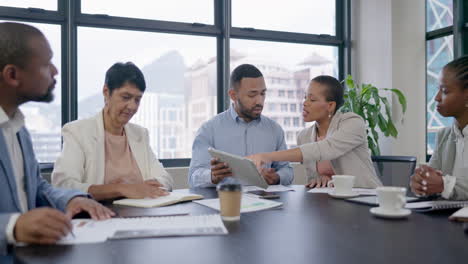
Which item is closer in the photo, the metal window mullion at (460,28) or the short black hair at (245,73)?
the short black hair at (245,73)

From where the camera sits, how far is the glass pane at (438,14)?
4.10 m

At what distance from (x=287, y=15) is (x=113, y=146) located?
312cm

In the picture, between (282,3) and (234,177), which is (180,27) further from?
(234,177)

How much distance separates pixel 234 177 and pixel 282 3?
3.16 metres

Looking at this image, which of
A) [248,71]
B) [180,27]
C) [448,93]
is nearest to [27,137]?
[248,71]

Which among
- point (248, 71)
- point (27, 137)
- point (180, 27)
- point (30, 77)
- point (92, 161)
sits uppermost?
point (180, 27)

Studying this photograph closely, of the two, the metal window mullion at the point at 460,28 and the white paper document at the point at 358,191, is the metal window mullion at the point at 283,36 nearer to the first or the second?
the metal window mullion at the point at 460,28

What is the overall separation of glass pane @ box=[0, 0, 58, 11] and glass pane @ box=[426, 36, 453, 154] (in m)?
3.87

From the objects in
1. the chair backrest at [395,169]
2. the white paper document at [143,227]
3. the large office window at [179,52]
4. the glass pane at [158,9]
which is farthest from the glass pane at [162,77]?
the white paper document at [143,227]

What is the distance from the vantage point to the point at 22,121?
137 centimetres

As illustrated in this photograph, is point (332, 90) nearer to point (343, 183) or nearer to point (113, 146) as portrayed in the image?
point (343, 183)

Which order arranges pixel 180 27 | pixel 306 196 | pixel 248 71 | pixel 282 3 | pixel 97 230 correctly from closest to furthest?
pixel 97 230 < pixel 306 196 < pixel 248 71 < pixel 180 27 < pixel 282 3

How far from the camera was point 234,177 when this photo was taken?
1982 mm

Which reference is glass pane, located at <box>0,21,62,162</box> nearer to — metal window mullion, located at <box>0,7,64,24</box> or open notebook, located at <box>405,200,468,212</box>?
metal window mullion, located at <box>0,7,64,24</box>
